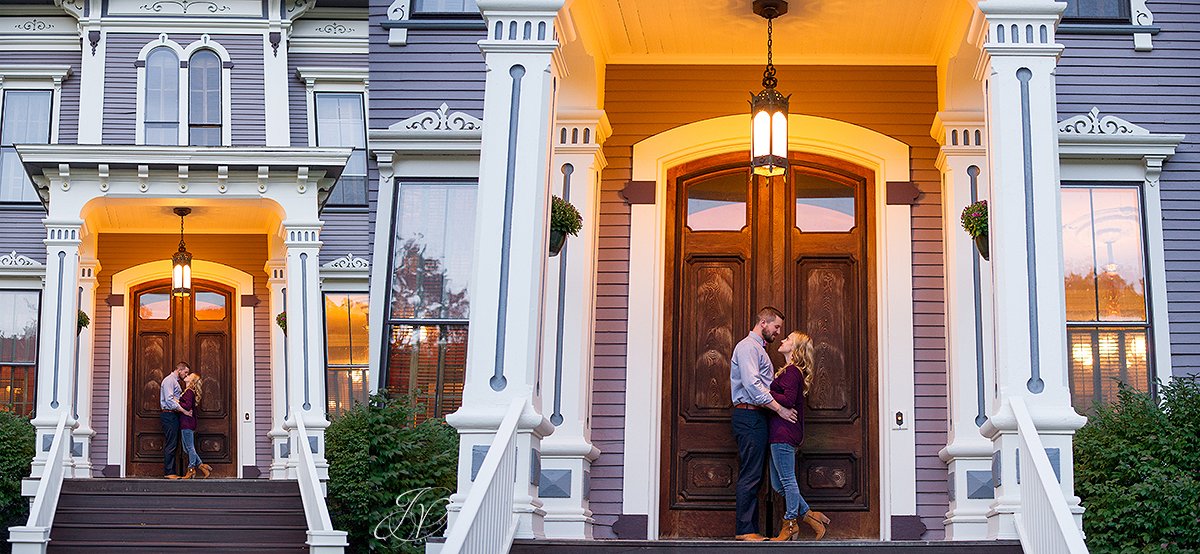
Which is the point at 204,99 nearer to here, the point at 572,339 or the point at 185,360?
the point at 185,360

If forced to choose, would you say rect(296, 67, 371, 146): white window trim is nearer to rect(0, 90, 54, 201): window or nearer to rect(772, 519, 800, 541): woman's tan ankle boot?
rect(0, 90, 54, 201): window

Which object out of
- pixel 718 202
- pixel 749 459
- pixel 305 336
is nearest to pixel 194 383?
pixel 305 336

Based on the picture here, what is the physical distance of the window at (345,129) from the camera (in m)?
13.3

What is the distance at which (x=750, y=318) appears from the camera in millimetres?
8945

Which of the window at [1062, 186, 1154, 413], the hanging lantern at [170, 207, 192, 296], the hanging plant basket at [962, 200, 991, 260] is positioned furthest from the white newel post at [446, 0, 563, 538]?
the hanging lantern at [170, 207, 192, 296]

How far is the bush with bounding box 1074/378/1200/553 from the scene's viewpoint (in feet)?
25.2

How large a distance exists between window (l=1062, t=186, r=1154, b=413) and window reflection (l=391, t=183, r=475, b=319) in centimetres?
424

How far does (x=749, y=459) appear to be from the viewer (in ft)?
26.7

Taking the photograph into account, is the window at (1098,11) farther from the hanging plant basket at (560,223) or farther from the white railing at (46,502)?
the white railing at (46,502)

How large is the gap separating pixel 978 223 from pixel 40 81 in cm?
1171

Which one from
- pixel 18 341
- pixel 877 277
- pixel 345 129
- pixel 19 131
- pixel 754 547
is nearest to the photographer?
pixel 754 547

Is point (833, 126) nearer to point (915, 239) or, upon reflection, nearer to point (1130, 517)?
point (915, 239)

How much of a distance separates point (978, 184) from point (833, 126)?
3.22ft

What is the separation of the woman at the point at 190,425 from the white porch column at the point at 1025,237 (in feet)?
33.1
